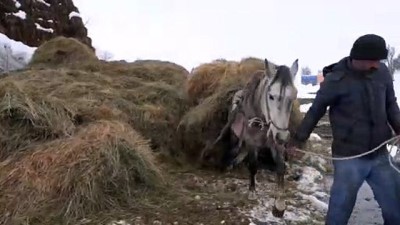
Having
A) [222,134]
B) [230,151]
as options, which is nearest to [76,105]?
[222,134]

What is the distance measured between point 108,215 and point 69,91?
10.5 feet

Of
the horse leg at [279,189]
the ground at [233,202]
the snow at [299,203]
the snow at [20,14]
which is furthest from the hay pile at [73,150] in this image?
the snow at [20,14]

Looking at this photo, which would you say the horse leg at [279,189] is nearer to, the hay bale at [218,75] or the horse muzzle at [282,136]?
the horse muzzle at [282,136]

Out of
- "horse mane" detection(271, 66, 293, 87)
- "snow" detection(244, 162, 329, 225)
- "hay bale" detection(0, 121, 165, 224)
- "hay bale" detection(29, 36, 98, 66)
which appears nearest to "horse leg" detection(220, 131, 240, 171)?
"snow" detection(244, 162, 329, 225)

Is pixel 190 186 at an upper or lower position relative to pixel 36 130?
lower

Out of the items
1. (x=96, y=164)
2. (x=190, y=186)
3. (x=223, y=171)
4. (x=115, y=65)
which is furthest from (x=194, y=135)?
(x=115, y=65)

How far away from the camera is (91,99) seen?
753 centimetres

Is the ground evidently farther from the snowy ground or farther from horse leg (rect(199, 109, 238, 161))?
horse leg (rect(199, 109, 238, 161))

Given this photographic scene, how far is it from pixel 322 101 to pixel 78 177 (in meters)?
2.49

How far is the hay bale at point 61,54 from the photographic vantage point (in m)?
11.4

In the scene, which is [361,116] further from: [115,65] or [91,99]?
[115,65]

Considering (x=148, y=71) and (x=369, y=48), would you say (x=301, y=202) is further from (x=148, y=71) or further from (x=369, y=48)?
(x=148, y=71)

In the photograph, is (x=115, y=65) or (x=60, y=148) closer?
(x=60, y=148)

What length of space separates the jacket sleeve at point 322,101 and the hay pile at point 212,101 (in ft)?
11.2
